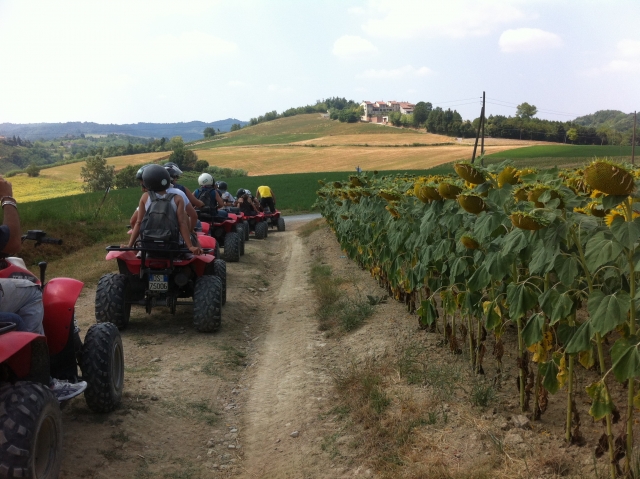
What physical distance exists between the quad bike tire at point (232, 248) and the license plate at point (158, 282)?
247 inches

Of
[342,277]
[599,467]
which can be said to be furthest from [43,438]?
[342,277]

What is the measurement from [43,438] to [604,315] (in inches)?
118

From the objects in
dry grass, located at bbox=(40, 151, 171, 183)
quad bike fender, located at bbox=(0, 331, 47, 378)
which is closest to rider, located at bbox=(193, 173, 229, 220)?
quad bike fender, located at bbox=(0, 331, 47, 378)

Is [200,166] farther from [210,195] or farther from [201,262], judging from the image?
[201,262]

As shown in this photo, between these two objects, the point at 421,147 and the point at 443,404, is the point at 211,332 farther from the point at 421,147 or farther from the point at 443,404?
the point at 421,147

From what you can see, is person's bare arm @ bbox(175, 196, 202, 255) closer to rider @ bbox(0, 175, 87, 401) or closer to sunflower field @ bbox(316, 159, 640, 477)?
sunflower field @ bbox(316, 159, 640, 477)

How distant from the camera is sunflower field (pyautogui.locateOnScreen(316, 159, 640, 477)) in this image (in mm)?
3203

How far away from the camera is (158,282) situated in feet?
25.1

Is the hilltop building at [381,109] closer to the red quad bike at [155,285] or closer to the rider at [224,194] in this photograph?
the rider at [224,194]

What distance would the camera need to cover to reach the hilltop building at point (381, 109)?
116113 millimetres

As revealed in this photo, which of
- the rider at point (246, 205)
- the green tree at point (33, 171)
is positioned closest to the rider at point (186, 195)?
the rider at point (246, 205)

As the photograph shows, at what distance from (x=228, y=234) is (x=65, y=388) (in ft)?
32.7

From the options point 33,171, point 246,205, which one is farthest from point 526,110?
point 246,205

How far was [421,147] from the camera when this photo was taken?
7381 cm
